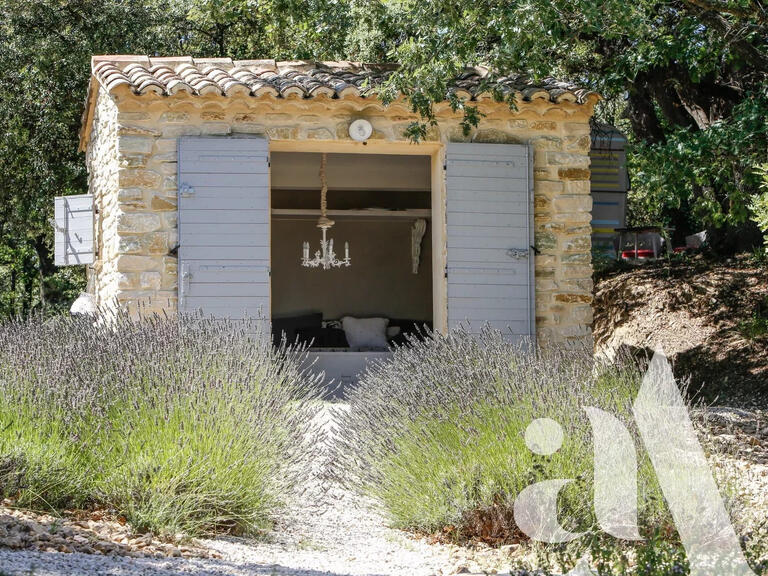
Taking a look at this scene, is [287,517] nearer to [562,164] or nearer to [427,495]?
[427,495]

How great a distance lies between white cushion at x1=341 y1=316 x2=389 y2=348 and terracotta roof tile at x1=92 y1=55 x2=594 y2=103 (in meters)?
3.97

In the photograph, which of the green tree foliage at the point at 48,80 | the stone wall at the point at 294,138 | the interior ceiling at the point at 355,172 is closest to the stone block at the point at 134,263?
the stone wall at the point at 294,138

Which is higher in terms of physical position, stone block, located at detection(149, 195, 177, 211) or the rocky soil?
stone block, located at detection(149, 195, 177, 211)

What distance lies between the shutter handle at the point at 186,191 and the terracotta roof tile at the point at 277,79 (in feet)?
2.64

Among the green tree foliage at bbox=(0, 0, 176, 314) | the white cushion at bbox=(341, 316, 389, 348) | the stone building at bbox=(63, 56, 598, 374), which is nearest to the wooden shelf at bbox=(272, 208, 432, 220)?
the white cushion at bbox=(341, 316, 389, 348)

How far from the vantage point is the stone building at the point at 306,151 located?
8.28m

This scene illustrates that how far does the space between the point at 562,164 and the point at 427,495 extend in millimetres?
5119

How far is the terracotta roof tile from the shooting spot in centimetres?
816

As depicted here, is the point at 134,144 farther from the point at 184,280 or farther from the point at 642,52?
the point at 642,52

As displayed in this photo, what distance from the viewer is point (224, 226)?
27.6 ft

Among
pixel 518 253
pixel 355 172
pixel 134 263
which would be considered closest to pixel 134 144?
pixel 134 263

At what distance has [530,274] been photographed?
879cm

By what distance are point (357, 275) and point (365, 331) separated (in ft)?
3.56

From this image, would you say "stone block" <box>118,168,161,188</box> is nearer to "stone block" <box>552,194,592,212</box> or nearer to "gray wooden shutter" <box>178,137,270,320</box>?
"gray wooden shutter" <box>178,137,270,320</box>
